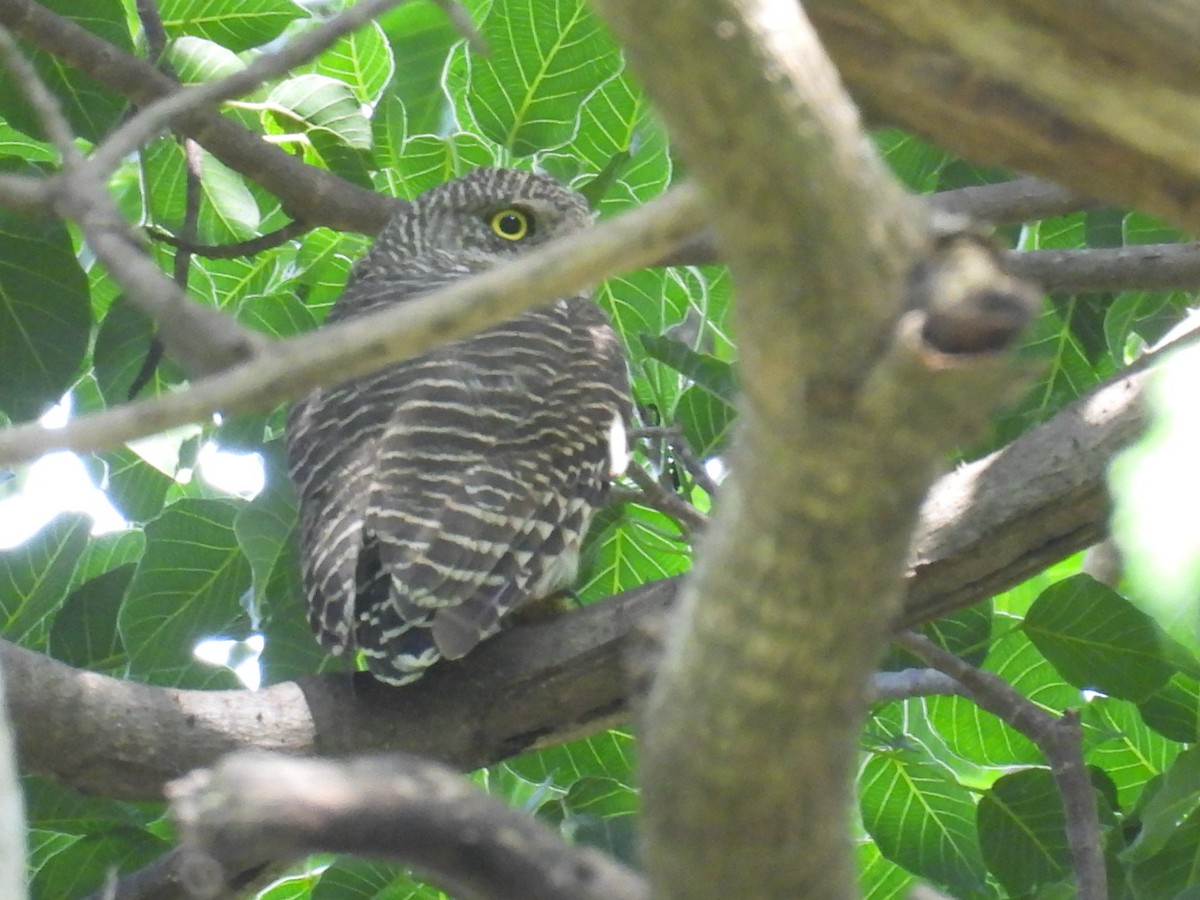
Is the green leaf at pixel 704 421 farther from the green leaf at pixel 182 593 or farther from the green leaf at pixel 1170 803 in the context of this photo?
the green leaf at pixel 1170 803

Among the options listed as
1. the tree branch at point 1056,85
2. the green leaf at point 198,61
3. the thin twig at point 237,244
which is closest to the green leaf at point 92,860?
the thin twig at point 237,244

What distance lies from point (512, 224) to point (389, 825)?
3170 millimetres

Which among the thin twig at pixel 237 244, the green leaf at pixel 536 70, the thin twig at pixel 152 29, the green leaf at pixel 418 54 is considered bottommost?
the thin twig at pixel 237 244

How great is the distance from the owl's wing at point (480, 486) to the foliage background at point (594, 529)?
0.49 feet

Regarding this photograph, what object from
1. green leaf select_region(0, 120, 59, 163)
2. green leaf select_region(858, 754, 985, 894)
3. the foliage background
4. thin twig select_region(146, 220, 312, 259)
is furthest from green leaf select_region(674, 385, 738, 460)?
green leaf select_region(0, 120, 59, 163)

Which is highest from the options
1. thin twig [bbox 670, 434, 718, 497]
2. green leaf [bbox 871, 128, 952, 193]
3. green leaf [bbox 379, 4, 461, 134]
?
green leaf [bbox 379, 4, 461, 134]

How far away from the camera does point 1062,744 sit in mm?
2139

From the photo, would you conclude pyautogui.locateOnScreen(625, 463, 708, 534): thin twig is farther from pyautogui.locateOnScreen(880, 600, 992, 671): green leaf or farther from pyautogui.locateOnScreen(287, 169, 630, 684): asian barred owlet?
pyautogui.locateOnScreen(880, 600, 992, 671): green leaf

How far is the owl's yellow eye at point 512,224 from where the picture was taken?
3.95 metres

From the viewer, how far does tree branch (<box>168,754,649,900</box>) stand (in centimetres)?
86

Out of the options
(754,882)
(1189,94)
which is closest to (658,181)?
(1189,94)

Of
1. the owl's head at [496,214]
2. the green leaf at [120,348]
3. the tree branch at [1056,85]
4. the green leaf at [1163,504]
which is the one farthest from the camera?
the owl's head at [496,214]

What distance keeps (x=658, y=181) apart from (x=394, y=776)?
7.64ft

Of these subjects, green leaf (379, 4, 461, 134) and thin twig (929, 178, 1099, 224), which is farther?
green leaf (379, 4, 461, 134)
